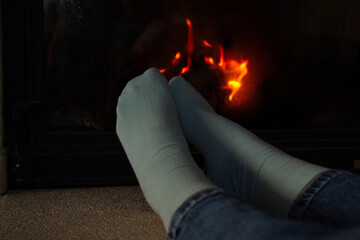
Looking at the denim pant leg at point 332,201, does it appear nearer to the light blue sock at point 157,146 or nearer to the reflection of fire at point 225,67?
the light blue sock at point 157,146

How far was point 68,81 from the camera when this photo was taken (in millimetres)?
1011

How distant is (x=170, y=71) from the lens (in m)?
1.07

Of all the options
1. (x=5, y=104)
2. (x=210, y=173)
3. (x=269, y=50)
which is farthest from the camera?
(x=269, y=50)

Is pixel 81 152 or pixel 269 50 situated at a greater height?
pixel 269 50

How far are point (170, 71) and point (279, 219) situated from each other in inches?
28.8

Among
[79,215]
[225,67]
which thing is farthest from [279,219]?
[225,67]

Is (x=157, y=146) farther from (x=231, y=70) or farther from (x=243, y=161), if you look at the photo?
(x=231, y=70)

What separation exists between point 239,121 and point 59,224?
559mm

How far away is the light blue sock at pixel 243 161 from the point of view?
59 centimetres

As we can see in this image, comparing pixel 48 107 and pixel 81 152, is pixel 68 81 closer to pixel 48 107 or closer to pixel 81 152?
pixel 48 107

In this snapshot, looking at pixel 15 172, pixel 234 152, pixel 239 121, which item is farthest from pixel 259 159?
pixel 15 172

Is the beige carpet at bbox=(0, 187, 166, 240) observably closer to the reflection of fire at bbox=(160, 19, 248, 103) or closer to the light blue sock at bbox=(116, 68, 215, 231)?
the light blue sock at bbox=(116, 68, 215, 231)

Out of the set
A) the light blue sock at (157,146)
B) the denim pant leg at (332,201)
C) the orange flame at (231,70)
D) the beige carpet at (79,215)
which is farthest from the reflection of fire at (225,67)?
the denim pant leg at (332,201)

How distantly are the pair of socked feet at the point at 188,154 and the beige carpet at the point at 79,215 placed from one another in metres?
0.18
